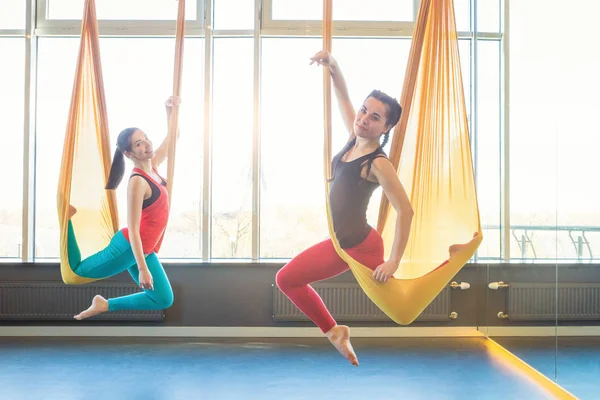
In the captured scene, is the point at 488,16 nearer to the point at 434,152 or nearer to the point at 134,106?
the point at 434,152

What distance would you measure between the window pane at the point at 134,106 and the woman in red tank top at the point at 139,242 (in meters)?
1.68

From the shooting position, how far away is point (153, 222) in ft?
7.71

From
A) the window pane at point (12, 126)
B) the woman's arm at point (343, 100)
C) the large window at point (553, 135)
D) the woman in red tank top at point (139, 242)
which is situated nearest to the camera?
the woman's arm at point (343, 100)

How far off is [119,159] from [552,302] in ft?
7.70

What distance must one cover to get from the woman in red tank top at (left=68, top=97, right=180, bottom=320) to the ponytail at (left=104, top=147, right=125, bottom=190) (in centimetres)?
7

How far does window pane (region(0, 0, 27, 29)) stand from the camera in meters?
4.21

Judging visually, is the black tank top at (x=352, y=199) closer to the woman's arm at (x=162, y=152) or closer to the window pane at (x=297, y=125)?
the woman's arm at (x=162, y=152)

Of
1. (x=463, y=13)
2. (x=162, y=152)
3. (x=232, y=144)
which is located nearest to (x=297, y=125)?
(x=232, y=144)

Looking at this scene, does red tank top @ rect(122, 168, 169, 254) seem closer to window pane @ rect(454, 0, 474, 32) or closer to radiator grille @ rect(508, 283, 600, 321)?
radiator grille @ rect(508, 283, 600, 321)

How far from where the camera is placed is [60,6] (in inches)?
165

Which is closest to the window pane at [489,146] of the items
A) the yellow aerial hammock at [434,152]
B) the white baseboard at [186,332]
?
the white baseboard at [186,332]

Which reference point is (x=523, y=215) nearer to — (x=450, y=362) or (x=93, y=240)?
(x=450, y=362)

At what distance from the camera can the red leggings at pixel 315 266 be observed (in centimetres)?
205

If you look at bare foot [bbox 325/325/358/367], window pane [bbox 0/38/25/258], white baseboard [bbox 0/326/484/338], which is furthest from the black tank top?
window pane [bbox 0/38/25/258]
